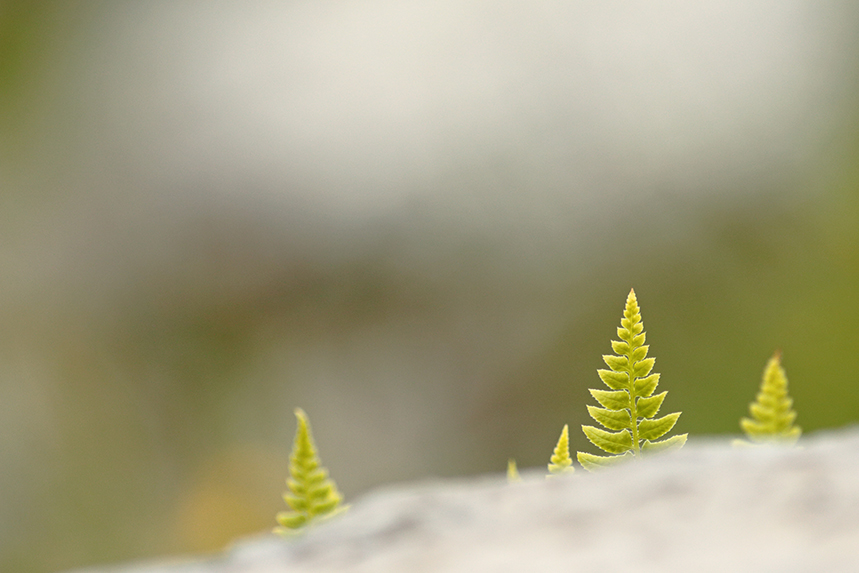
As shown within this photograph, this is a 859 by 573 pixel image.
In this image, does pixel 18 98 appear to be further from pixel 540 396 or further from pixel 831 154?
pixel 831 154

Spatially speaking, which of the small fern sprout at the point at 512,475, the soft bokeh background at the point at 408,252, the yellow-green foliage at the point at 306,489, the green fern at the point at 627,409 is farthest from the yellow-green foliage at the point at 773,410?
the soft bokeh background at the point at 408,252

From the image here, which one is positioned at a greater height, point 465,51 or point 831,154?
point 465,51

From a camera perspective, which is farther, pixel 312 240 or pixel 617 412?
pixel 312 240

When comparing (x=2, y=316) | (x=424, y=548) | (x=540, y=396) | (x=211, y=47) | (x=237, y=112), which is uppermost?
(x=211, y=47)

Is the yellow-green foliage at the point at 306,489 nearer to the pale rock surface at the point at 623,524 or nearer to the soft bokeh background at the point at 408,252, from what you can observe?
the pale rock surface at the point at 623,524

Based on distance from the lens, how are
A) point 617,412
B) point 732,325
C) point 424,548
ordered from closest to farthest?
point 424,548 → point 617,412 → point 732,325

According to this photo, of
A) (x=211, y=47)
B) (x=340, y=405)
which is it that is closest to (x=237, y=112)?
(x=211, y=47)

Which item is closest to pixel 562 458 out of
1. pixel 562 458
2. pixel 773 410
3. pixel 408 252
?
pixel 562 458
